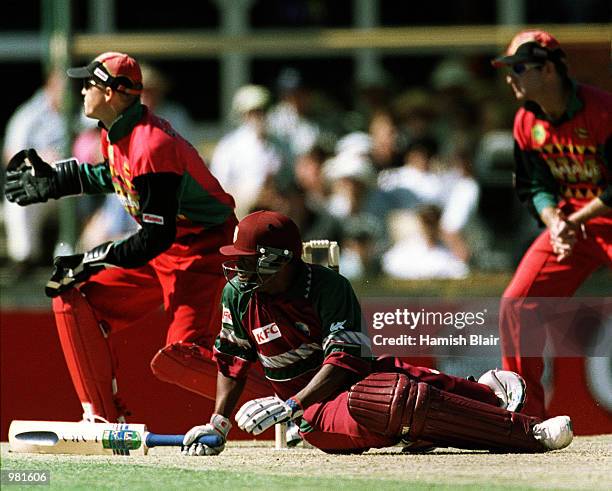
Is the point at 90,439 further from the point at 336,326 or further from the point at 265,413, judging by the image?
the point at 336,326

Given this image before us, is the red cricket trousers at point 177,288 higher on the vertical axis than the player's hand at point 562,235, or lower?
lower

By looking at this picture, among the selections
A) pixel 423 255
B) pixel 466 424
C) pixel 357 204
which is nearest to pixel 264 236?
pixel 466 424

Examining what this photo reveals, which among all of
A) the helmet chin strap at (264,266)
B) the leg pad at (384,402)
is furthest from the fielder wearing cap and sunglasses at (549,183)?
the helmet chin strap at (264,266)

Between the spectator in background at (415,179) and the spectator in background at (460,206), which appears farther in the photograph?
the spectator in background at (415,179)

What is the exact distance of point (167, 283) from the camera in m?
8.48

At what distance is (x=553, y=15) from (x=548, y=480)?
6856 millimetres

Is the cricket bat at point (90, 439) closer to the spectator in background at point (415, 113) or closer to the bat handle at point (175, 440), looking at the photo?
the bat handle at point (175, 440)

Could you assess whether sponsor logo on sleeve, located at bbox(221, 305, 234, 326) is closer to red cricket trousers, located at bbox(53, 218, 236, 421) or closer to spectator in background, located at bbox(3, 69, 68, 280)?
red cricket trousers, located at bbox(53, 218, 236, 421)

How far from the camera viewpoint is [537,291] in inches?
344

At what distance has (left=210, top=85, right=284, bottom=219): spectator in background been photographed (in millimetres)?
11812

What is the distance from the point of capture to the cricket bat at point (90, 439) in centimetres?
778

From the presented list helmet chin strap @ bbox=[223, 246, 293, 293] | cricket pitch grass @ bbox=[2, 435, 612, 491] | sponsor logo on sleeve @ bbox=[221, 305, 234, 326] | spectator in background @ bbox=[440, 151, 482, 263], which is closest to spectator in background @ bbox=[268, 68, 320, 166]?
spectator in background @ bbox=[440, 151, 482, 263]

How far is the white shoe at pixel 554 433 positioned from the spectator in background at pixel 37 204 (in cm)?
474

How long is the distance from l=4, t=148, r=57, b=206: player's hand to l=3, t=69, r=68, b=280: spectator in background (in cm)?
222
